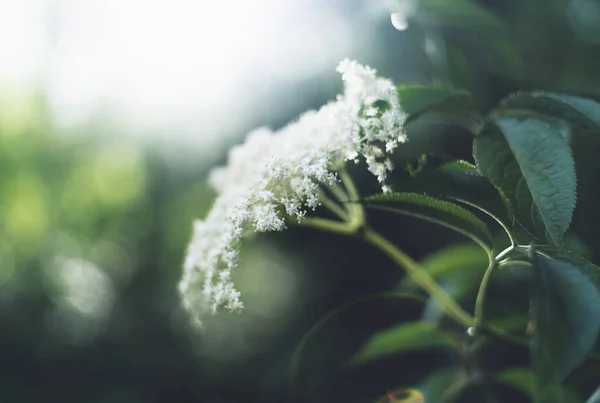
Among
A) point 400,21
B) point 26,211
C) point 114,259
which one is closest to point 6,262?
point 26,211

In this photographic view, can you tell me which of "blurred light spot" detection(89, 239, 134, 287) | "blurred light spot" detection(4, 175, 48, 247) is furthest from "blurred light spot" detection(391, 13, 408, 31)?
"blurred light spot" detection(4, 175, 48, 247)

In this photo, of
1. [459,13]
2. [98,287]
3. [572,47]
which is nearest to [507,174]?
[459,13]

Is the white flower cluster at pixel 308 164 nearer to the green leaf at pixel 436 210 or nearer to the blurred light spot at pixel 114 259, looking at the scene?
the green leaf at pixel 436 210

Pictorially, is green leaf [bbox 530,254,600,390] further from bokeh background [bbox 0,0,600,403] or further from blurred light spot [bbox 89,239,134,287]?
blurred light spot [bbox 89,239,134,287]

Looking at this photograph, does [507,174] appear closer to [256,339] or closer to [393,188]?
[393,188]

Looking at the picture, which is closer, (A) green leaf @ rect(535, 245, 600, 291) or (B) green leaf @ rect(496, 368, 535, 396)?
(A) green leaf @ rect(535, 245, 600, 291)

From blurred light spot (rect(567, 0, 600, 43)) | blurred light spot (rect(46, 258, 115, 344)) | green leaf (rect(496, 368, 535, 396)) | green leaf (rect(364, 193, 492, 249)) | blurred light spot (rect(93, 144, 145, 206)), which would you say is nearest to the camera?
green leaf (rect(364, 193, 492, 249))

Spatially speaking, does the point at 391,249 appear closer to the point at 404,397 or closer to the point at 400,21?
the point at 404,397
